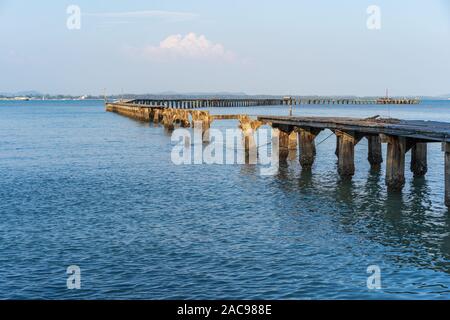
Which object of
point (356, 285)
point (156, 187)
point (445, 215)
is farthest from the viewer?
point (156, 187)

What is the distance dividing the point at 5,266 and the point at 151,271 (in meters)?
4.23

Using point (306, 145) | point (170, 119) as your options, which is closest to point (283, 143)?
point (306, 145)

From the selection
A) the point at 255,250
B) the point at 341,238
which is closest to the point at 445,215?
the point at 341,238

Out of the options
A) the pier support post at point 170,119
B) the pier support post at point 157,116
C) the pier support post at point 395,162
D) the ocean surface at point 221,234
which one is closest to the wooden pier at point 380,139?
the pier support post at point 395,162

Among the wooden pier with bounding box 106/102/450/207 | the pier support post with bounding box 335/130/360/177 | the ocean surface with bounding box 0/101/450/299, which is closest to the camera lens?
the ocean surface with bounding box 0/101/450/299

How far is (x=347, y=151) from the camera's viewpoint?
32.3m

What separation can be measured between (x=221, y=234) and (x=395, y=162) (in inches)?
409

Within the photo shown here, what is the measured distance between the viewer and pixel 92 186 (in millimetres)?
32031

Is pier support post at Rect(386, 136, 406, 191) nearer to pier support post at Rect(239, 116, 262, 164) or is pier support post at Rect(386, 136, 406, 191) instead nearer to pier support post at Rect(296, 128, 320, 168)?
pier support post at Rect(296, 128, 320, 168)

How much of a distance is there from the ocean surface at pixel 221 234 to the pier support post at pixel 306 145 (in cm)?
94

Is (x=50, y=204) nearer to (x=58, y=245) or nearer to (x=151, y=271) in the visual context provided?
(x=58, y=245)

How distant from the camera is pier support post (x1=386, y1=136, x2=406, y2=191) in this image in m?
27.2

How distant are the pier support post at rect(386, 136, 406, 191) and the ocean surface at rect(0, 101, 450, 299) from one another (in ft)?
1.85

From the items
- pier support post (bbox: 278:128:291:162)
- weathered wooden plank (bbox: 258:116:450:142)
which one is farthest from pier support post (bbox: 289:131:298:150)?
weathered wooden plank (bbox: 258:116:450:142)
